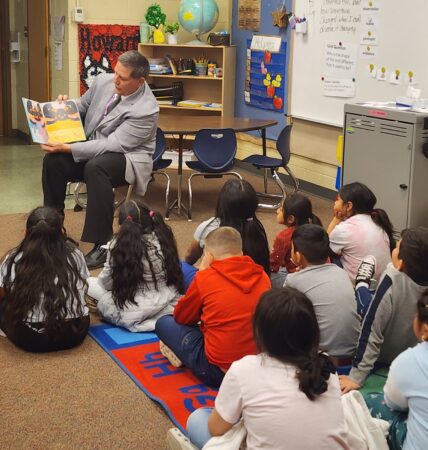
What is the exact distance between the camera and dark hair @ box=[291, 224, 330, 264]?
2.95 m

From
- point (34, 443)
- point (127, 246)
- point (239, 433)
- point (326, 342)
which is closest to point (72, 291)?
point (127, 246)

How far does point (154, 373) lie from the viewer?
10.2ft

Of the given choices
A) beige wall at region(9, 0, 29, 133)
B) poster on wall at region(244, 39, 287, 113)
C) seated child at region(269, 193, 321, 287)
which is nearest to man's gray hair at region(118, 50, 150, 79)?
seated child at region(269, 193, 321, 287)

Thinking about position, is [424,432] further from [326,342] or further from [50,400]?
[50,400]

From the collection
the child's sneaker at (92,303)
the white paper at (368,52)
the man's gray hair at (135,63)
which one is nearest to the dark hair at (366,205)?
the child's sneaker at (92,303)

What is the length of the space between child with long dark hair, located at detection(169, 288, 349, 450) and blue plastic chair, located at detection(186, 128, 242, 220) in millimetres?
3736

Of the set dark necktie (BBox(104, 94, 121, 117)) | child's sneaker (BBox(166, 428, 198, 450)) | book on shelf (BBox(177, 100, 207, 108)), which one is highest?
dark necktie (BBox(104, 94, 121, 117))

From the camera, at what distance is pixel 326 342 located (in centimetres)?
292

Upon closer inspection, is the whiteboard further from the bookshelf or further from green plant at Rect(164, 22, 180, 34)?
green plant at Rect(164, 22, 180, 34)

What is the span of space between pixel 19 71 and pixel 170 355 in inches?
279

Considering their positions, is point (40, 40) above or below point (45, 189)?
above

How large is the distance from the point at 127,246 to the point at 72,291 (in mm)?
353

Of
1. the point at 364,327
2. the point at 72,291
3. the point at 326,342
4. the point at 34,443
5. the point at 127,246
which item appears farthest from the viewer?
the point at 127,246

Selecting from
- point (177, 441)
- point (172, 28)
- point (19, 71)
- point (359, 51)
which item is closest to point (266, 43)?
point (172, 28)
